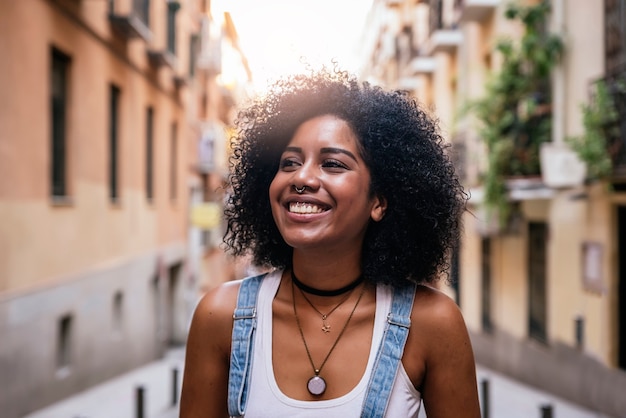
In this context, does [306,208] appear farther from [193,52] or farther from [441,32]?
[193,52]

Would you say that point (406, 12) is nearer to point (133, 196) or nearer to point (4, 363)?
point (133, 196)

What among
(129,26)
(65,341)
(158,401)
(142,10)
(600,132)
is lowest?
(158,401)

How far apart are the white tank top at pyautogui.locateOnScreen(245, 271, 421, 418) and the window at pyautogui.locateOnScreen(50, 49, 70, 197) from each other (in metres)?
9.14

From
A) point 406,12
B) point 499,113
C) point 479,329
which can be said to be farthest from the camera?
point 406,12

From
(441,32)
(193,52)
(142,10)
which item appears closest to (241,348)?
(142,10)

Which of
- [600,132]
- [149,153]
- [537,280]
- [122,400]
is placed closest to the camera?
[600,132]

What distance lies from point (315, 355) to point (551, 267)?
1106 cm

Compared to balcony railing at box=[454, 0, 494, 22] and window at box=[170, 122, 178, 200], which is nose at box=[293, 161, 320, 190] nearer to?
balcony railing at box=[454, 0, 494, 22]

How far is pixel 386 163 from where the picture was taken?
93.4 inches

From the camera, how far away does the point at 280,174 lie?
230cm

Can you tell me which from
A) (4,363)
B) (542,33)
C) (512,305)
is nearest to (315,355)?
(4,363)

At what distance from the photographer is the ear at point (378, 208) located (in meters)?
2.38

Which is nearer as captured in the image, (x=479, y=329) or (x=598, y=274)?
(x=598, y=274)

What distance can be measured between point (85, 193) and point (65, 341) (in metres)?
2.36
